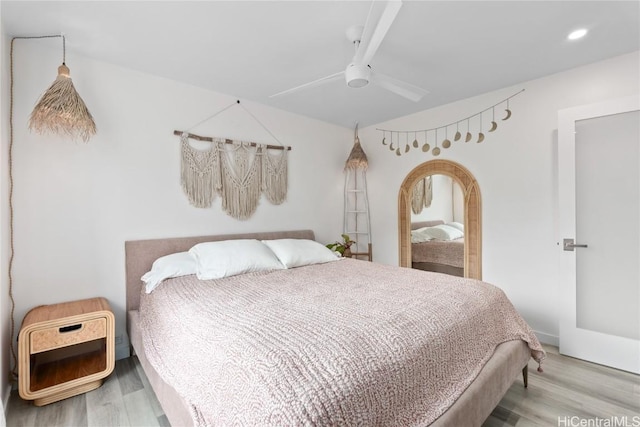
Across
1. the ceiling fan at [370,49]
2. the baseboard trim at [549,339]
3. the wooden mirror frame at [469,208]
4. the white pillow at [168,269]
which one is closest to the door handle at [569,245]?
the wooden mirror frame at [469,208]

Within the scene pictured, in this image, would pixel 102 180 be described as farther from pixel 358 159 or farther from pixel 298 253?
pixel 358 159

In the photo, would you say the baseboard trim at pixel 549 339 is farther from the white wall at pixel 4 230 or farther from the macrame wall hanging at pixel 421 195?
the white wall at pixel 4 230

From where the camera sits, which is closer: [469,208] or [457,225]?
[469,208]

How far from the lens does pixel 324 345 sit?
1064 mm

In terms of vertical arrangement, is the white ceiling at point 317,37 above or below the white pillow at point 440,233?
above

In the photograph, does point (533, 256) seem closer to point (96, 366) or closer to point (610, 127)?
point (610, 127)

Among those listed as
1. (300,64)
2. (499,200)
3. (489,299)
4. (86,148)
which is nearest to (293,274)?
(489,299)

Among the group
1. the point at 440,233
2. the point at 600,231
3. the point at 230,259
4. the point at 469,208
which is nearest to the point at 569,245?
the point at 600,231

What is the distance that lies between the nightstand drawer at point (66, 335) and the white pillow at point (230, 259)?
676mm

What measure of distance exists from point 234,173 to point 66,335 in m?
1.82

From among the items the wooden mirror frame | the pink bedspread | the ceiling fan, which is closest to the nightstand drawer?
the pink bedspread

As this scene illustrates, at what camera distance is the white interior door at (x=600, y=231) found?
7.10 ft

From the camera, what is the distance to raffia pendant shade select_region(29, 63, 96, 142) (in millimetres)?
1818

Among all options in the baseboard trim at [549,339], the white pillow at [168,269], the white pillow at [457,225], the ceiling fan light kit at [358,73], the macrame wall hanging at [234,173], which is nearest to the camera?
the ceiling fan light kit at [358,73]
